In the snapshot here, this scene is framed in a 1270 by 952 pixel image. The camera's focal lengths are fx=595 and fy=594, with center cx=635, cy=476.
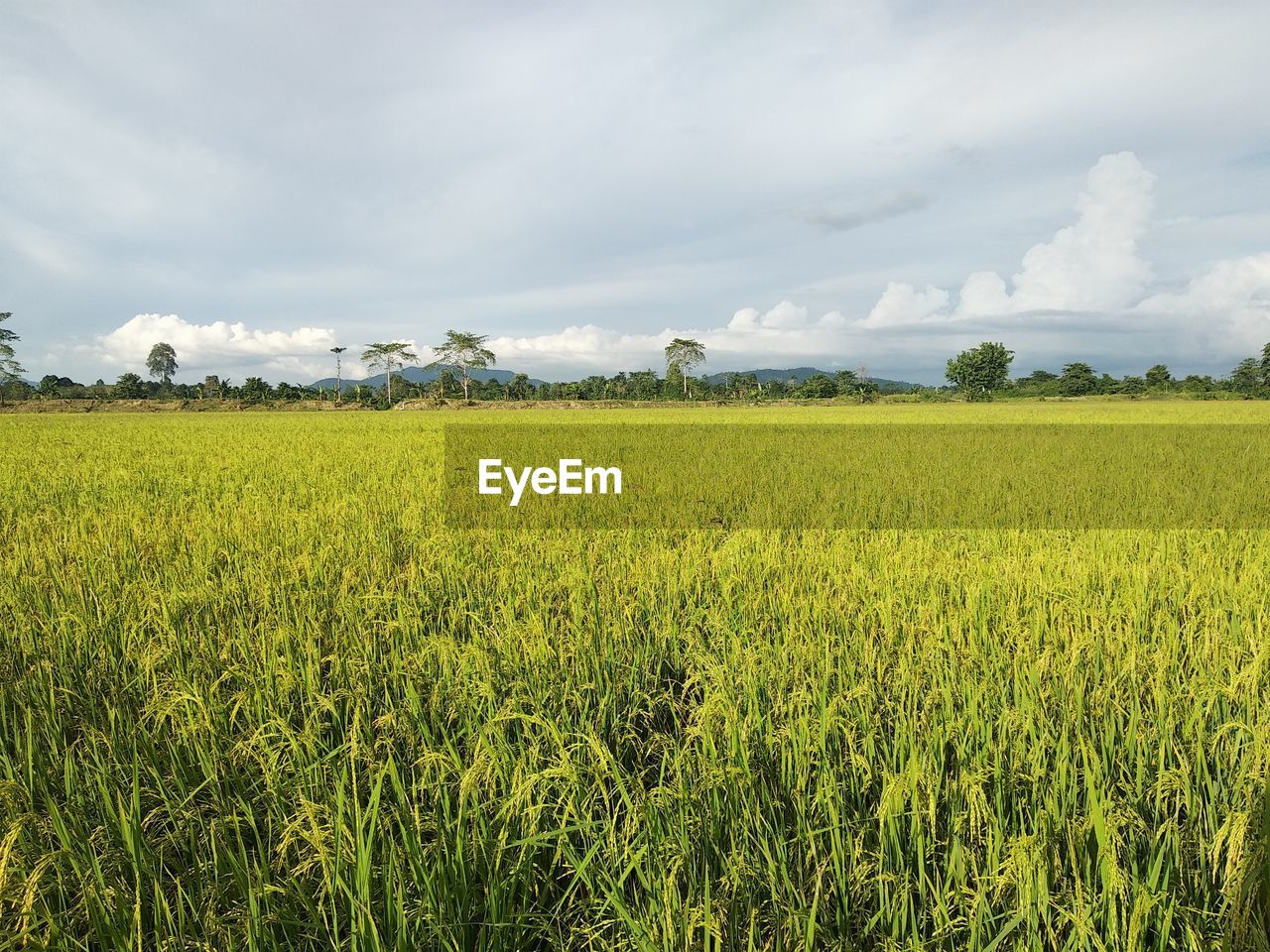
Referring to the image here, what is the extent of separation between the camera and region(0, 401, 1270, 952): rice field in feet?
4.42

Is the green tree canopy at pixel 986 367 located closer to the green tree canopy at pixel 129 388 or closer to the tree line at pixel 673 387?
the tree line at pixel 673 387

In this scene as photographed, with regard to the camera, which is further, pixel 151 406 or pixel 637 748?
pixel 151 406

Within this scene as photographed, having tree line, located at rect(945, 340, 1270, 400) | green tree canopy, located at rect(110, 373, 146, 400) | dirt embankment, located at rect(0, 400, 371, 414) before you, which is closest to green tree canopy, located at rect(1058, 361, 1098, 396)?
tree line, located at rect(945, 340, 1270, 400)

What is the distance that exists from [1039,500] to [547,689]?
249 inches

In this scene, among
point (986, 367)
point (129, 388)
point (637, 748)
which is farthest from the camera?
point (986, 367)

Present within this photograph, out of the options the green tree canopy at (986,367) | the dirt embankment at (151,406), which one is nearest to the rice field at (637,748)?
the dirt embankment at (151,406)

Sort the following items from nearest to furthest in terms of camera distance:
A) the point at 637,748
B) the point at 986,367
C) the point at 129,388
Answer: the point at 637,748 < the point at 129,388 < the point at 986,367

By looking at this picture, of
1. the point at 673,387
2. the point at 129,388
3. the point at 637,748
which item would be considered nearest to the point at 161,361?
the point at 129,388

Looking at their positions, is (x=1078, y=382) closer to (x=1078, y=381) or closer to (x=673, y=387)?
(x=1078, y=381)

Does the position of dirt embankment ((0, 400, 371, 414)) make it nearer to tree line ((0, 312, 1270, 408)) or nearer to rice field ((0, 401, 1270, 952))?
tree line ((0, 312, 1270, 408))

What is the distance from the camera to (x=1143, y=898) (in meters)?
1.16

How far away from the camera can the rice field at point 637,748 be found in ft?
A: 4.42

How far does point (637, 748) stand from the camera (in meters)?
2.14

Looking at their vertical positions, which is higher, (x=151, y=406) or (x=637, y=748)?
(x=151, y=406)
